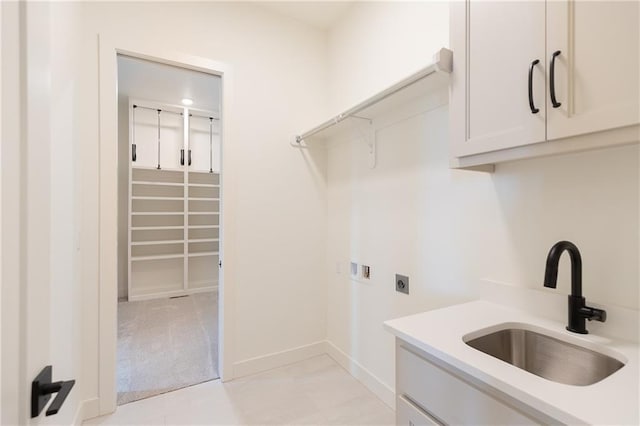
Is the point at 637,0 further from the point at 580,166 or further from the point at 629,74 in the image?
the point at 580,166

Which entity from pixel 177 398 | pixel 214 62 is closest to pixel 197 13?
pixel 214 62

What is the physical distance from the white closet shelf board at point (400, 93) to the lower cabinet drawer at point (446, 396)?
1144mm

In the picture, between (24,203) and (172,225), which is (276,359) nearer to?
(24,203)

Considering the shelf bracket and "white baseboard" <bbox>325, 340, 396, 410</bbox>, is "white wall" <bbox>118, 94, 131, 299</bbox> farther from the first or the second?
the shelf bracket

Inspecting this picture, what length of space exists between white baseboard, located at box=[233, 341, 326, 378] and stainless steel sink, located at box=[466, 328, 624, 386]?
5.88ft

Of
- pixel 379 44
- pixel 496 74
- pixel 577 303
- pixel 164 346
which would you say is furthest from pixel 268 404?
pixel 379 44

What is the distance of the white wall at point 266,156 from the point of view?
7.14 feet

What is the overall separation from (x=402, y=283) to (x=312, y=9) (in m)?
2.23

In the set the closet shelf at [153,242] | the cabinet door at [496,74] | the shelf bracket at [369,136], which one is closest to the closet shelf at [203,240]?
the closet shelf at [153,242]

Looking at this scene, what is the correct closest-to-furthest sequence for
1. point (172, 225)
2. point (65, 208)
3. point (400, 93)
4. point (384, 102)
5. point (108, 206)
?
1. point (65, 208)
2. point (400, 93)
3. point (384, 102)
4. point (108, 206)
5. point (172, 225)

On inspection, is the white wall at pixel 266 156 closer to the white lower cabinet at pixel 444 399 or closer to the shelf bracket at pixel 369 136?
the shelf bracket at pixel 369 136

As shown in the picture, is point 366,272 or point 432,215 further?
point 366,272

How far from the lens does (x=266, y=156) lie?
244 centimetres

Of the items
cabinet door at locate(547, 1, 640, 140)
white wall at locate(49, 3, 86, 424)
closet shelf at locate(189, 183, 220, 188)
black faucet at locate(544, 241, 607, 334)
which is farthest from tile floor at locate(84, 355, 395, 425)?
closet shelf at locate(189, 183, 220, 188)
